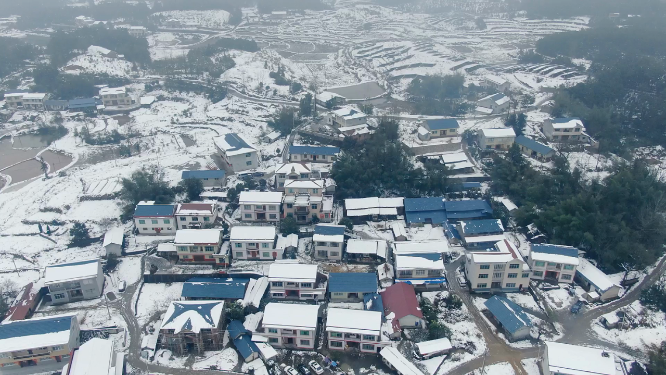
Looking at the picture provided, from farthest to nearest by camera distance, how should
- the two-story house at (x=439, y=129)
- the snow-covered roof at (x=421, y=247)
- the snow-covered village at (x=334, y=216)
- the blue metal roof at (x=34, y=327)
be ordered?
the two-story house at (x=439, y=129) → the snow-covered roof at (x=421, y=247) → the snow-covered village at (x=334, y=216) → the blue metal roof at (x=34, y=327)

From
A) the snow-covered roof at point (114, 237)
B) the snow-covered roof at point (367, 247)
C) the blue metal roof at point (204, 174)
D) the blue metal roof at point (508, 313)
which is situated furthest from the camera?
the blue metal roof at point (204, 174)

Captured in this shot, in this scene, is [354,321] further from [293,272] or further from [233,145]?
[233,145]

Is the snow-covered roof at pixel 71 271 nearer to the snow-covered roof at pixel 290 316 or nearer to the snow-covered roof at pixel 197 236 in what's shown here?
the snow-covered roof at pixel 197 236

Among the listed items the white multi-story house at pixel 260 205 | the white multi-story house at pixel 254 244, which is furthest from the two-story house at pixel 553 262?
the white multi-story house at pixel 260 205

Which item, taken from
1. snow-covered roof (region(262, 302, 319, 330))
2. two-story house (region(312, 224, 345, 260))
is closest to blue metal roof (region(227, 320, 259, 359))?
snow-covered roof (region(262, 302, 319, 330))

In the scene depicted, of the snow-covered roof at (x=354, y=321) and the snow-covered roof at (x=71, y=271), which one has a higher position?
the snow-covered roof at (x=71, y=271)

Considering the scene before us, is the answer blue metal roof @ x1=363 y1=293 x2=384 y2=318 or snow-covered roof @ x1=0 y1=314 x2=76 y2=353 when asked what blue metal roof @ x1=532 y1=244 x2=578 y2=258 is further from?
snow-covered roof @ x1=0 y1=314 x2=76 y2=353

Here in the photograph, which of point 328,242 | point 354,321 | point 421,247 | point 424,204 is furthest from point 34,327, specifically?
point 424,204
